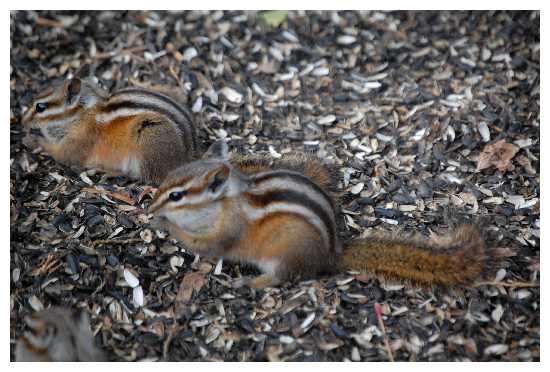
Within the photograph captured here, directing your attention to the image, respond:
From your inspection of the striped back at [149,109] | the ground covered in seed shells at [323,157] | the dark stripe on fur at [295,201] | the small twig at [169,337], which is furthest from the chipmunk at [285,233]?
the striped back at [149,109]

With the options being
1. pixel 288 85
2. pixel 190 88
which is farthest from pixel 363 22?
pixel 190 88

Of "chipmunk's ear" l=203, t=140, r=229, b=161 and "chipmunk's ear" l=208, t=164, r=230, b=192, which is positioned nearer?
"chipmunk's ear" l=208, t=164, r=230, b=192

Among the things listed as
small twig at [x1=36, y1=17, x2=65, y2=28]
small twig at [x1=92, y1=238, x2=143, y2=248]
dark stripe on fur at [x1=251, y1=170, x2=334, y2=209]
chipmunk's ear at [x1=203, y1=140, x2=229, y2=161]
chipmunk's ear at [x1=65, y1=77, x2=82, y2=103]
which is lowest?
small twig at [x1=92, y1=238, x2=143, y2=248]

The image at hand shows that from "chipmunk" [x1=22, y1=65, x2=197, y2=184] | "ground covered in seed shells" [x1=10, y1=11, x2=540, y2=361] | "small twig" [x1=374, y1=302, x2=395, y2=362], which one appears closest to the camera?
"small twig" [x1=374, y1=302, x2=395, y2=362]

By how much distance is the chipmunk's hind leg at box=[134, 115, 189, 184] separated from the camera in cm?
489

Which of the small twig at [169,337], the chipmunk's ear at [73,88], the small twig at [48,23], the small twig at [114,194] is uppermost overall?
the small twig at [48,23]

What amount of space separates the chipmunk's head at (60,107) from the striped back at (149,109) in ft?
0.47

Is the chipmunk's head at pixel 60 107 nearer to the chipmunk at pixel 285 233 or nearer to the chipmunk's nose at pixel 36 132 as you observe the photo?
the chipmunk's nose at pixel 36 132

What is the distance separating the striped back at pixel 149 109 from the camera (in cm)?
495

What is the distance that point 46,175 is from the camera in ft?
16.6

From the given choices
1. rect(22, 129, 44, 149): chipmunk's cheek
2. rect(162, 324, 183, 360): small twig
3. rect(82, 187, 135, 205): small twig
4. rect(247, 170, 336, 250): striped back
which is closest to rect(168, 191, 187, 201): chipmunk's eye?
rect(247, 170, 336, 250): striped back

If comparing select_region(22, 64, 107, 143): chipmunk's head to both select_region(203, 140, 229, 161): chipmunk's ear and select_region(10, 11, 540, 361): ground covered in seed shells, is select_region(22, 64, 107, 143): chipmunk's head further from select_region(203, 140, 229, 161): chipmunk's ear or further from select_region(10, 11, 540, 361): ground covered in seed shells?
select_region(203, 140, 229, 161): chipmunk's ear

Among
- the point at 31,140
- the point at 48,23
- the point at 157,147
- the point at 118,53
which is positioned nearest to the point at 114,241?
the point at 157,147

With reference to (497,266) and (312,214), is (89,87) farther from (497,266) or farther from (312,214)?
(497,266)
